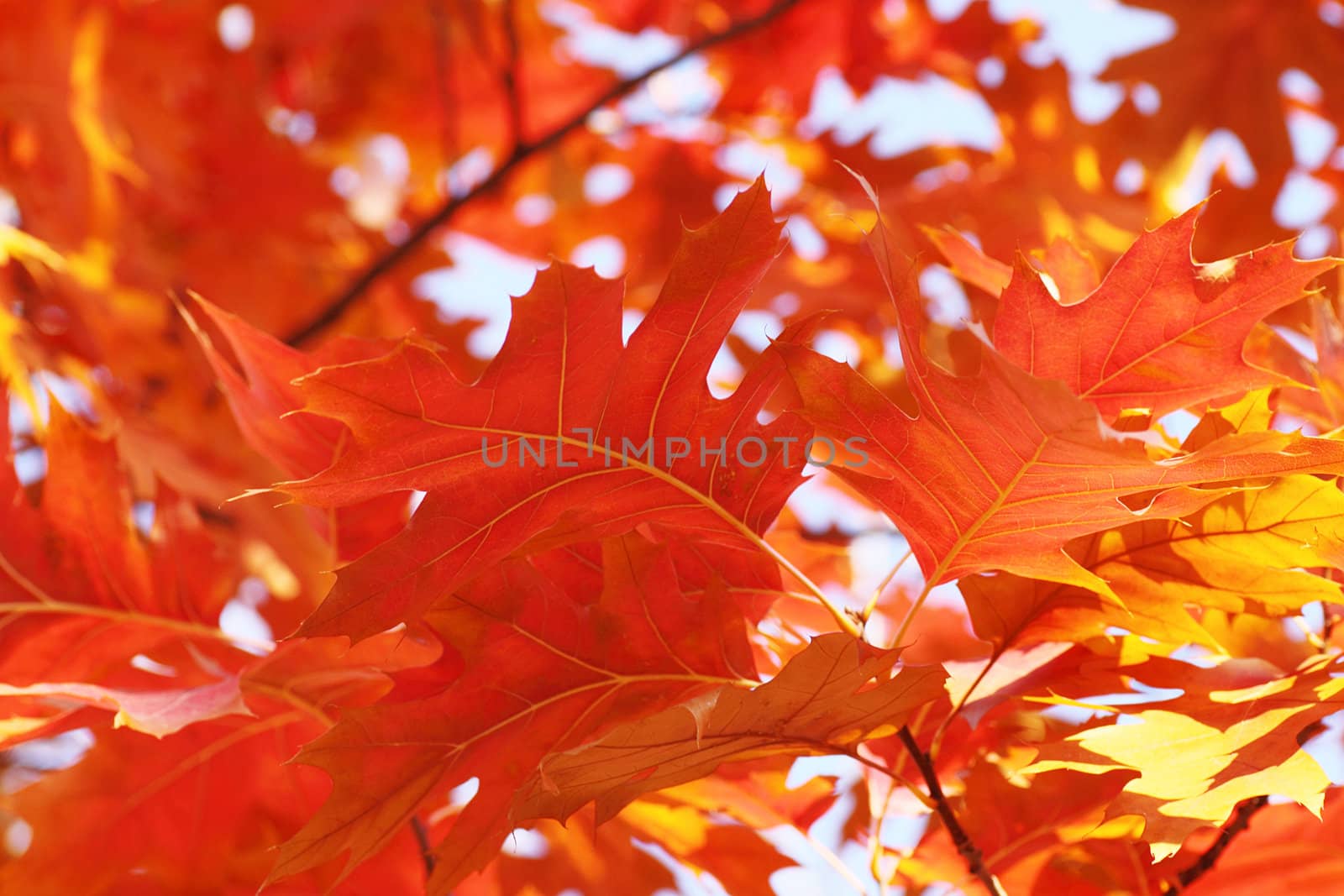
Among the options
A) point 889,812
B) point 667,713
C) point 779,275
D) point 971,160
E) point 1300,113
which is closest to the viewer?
point 667,713

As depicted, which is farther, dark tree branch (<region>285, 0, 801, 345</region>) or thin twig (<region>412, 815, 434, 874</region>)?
dark tree branch (<region>285, 0, 801, 345</region>)

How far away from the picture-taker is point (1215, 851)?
717 mm

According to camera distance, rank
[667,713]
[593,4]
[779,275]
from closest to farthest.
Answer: [667,713] < [779,275] < [593,4]

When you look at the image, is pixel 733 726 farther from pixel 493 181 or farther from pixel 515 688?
pixel 493 181

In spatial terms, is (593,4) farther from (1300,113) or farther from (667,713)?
(667,713)

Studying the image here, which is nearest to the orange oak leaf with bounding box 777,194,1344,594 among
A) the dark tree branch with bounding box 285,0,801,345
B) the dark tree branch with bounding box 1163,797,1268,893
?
the dark tree branch with bounding box 1163,797,1268,893

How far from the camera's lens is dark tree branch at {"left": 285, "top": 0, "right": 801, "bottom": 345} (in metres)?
1.77

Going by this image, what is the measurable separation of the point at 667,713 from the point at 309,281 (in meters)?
2.01

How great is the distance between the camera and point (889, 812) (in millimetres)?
791

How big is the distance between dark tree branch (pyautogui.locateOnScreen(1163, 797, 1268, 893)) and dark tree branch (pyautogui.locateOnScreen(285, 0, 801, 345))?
1.40 metres

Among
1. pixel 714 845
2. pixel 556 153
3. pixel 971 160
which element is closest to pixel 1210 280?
pixel 714 845

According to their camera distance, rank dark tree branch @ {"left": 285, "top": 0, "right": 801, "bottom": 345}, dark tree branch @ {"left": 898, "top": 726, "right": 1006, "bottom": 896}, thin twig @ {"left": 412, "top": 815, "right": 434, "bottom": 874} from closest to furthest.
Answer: dark tree branch @ {"left": 898, "top": 726, "right": 1006, "bottom": 896}
thin twig @ {"left": 412, "top": 815, "right": 434, "bottom": 874}
dark tree branch @ {"left": 285, "top": 0, "right": 801, "bottom": 345}

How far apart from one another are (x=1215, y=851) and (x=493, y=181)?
143 cm

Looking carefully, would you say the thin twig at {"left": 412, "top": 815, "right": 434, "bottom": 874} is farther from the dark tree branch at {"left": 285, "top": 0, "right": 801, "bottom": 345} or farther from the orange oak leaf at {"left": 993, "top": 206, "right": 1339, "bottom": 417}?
the dark tree branch at {"left": 285, "top": 0, "right": 801, "bottom": 345}
